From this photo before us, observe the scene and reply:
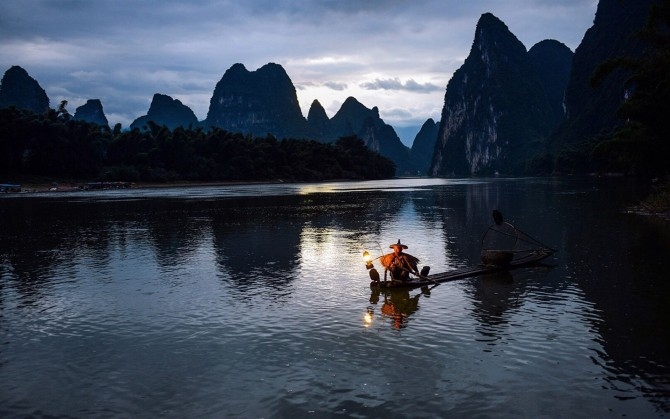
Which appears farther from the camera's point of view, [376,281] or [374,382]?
[376,281]

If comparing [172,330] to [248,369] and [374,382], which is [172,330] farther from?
[374,382]

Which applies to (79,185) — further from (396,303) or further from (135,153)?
(396,303)

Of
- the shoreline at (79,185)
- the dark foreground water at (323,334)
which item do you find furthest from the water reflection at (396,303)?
the shoreline at (79,185)

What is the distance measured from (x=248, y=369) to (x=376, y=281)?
949 centimetres

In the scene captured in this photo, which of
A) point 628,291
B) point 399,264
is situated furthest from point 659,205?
point 399,264

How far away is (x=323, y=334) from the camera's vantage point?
51.7 ft

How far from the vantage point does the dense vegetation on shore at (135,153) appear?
371ft

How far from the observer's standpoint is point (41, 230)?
4356 centimetres

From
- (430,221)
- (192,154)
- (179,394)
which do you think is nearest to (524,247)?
(430,221)

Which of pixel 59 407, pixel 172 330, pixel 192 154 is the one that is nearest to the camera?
pixel 59 407

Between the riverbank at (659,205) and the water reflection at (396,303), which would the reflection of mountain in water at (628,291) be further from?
the water reflection at (396,303)

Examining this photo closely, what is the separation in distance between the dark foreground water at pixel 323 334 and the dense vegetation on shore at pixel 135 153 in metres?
93.7

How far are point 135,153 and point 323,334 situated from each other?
136 metres

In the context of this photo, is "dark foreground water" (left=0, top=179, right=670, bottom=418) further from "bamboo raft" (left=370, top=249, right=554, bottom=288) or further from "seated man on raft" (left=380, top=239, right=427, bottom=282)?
"seated man on raft" (left=380, top=239, right=427, bottom=282)
